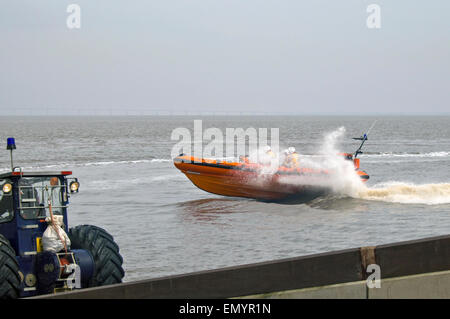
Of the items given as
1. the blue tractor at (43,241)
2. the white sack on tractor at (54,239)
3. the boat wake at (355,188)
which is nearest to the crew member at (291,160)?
the boat wake at (355,188)

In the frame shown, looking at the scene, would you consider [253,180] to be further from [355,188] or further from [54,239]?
[54,239]

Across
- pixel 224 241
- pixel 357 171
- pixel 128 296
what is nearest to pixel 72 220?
pixel 224 241

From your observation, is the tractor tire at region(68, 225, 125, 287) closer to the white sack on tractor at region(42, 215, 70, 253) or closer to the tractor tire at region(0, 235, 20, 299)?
the white sack on tractor at region(42, 215, 70, 253)

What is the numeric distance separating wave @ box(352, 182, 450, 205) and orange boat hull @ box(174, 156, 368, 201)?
943mm

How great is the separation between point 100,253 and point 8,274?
4.23 ft

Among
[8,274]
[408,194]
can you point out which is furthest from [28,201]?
[408,194]

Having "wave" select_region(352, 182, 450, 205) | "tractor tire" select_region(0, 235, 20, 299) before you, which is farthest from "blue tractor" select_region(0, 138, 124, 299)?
"wave" select_region(352, 182, 450, 205)

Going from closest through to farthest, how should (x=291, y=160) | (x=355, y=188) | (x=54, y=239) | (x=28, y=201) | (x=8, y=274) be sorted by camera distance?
(x=8, y=274) < (x=54, y=239) < (x=28, y=201) < (x=291, y=160) < (x=355, y=188)

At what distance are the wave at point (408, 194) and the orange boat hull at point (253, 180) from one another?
94 centimetres

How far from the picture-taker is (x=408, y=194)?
2388 cm

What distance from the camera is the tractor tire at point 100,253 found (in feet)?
26.8

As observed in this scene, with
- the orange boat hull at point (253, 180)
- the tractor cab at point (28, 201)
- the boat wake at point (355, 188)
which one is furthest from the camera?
the boat wake at point (355, 188)

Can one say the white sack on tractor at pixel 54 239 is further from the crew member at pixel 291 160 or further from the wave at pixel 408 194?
the wave at pixel 408 194
